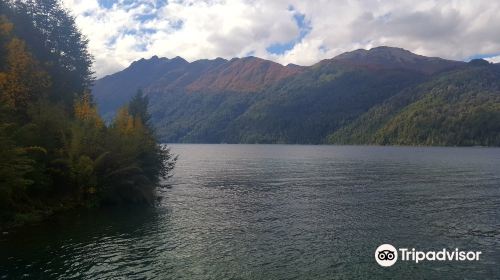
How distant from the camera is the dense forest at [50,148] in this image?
39875 mm

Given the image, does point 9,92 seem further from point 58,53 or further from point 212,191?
point 212,191

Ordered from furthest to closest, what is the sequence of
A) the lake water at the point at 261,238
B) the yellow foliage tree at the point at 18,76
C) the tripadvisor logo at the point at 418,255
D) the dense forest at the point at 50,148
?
the yellow foliage tree at the point at 18,76 < the dense forest at the point at 50,148 < the tripadvisor logo at the point at 418,255 < the lake water at the point at 261,238

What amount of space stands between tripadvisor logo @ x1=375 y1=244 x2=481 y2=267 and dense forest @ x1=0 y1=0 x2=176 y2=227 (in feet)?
108

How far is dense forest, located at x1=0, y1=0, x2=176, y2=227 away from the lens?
39.9 metres

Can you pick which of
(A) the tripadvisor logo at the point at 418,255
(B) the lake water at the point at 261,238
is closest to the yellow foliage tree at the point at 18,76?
(B) the lake water at the point at 261,238

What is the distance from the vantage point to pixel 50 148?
4744 cm

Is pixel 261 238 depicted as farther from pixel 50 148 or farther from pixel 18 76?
pixel 18 76

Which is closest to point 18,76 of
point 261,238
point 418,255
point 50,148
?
point 50,148

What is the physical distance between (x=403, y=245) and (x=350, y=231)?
249 inches

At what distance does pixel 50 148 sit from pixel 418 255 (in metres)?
42.0

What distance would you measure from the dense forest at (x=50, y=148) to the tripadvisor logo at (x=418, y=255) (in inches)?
1301

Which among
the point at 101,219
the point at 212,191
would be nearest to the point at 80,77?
the point at 212,191

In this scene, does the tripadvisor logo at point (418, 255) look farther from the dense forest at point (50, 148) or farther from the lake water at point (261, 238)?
the dense forest at point (50, 148)

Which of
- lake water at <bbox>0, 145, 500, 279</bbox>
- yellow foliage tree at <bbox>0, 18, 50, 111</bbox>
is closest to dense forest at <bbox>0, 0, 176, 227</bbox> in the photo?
yellow foliage tree at <bbox>0, 18, 50, 111</bbox>
